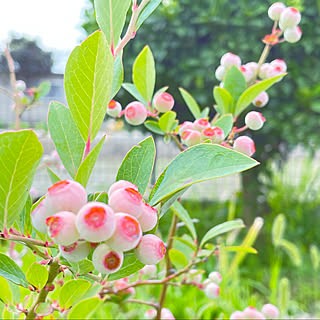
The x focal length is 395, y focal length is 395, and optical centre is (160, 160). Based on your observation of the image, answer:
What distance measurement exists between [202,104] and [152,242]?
165 cm

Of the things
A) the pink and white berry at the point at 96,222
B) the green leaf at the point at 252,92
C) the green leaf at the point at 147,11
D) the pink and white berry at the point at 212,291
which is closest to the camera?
the pink and white berry at the point at 96,222

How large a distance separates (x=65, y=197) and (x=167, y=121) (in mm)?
250

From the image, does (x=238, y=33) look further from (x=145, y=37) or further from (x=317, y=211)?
(x=317, y=211)

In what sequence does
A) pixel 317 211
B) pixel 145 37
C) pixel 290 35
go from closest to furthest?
pixel 290 35
pixel 145 37
pixel 317 211

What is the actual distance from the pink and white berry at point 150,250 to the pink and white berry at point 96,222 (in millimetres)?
29

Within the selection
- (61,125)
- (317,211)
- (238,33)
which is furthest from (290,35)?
(317,211)

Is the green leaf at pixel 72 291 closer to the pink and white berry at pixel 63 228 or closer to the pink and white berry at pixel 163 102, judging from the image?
the pink and white berry at pixel 63 228

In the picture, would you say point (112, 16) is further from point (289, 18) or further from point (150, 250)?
point (289, 18)

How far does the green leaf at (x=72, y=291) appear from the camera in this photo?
227 mm

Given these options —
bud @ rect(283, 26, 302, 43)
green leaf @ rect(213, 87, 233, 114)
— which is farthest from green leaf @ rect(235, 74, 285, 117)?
bud @ rect(283, 26, 302, 43)

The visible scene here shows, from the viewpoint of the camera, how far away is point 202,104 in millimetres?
1800

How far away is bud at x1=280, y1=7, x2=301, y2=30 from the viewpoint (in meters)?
0.44

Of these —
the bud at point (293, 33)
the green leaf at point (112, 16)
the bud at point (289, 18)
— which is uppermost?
the bud at point (289, 18)

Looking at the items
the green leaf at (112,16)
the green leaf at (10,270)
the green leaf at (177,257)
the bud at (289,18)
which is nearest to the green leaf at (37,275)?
the green leaf at (10,270)
